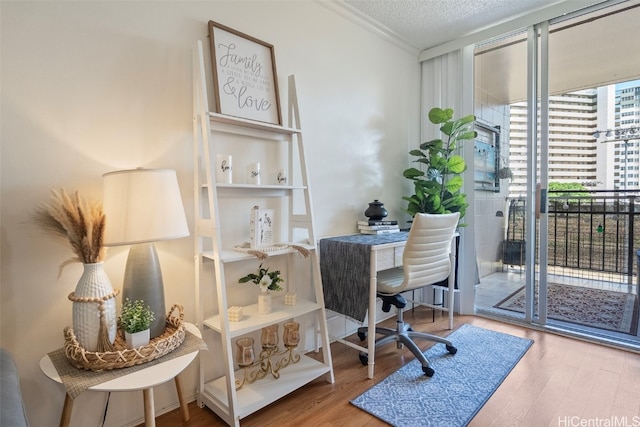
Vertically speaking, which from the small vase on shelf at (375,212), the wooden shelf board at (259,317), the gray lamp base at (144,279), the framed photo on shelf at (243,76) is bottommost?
the wooden shelf board at (259,317)

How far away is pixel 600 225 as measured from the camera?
2693 mm

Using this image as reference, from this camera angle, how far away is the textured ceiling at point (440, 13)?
2.44 metres

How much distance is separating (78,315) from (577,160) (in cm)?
337

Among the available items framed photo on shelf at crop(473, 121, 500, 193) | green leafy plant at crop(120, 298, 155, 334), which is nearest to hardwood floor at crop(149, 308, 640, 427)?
green leafy plant at crop(120, 298, 155, 334)

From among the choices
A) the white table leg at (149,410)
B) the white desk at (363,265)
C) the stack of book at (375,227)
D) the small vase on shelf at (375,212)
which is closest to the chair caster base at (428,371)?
the white desk at (363,265)

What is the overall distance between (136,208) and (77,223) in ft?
0.74

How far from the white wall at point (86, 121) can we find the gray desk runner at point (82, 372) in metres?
Answer: 0.20

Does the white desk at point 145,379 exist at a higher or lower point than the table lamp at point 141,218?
lower

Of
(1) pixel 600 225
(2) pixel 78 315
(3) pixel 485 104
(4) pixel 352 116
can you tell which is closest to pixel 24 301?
(2) pixel 78 315

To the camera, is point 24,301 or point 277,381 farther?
point 277,381

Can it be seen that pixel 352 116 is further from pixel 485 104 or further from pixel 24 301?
pixel 24 301

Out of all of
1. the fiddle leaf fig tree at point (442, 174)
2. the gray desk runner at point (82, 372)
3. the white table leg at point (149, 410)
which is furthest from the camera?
the fiddle leaf fig tree at point (442, 174)

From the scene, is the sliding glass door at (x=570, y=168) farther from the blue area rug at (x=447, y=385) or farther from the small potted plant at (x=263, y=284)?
the small potted plant at (x=263, y=284)

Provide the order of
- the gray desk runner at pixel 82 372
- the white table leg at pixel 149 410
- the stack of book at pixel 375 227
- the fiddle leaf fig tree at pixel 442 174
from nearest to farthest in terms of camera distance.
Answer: the gray desk runner at pixel 82 372 → the white table leg at pixel 149 410 → the stack of book at pixel 375 227 → the fiddle leaf fig tree at pixel 442 174
